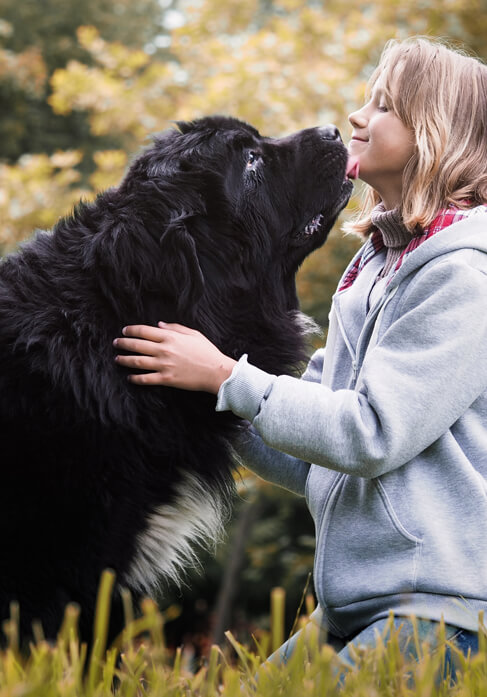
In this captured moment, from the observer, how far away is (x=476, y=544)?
203 cm

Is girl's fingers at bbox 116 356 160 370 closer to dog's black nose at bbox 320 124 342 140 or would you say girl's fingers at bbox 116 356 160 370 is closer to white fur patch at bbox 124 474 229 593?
white fur patch at bbox 124 474 229 593

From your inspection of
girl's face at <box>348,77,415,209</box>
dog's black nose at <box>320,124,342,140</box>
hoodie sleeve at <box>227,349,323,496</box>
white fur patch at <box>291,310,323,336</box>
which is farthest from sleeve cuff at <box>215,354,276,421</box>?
dog's black nose at <box>320,124,342,140</box>

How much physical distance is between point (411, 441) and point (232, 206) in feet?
3.21

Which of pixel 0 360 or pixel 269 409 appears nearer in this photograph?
pixel 269 409

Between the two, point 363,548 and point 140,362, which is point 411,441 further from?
point 140,362

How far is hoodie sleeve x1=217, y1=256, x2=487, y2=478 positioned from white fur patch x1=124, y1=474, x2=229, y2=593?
1.42 feet

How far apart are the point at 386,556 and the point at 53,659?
94 cm

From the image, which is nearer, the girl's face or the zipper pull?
the zipper pull

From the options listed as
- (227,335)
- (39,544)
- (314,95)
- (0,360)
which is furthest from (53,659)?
(314,95)

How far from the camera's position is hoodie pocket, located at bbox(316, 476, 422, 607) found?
80.7 inches

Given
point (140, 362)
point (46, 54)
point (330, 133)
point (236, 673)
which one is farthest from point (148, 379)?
point (46, 54)

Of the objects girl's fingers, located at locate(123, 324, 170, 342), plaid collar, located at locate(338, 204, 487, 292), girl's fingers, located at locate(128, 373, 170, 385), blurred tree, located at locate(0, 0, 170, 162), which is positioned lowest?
girl's fingers, located at locate(128, 373, 170, 385)

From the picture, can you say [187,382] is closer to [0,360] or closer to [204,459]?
[204,459]

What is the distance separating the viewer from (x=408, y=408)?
2.01 m
